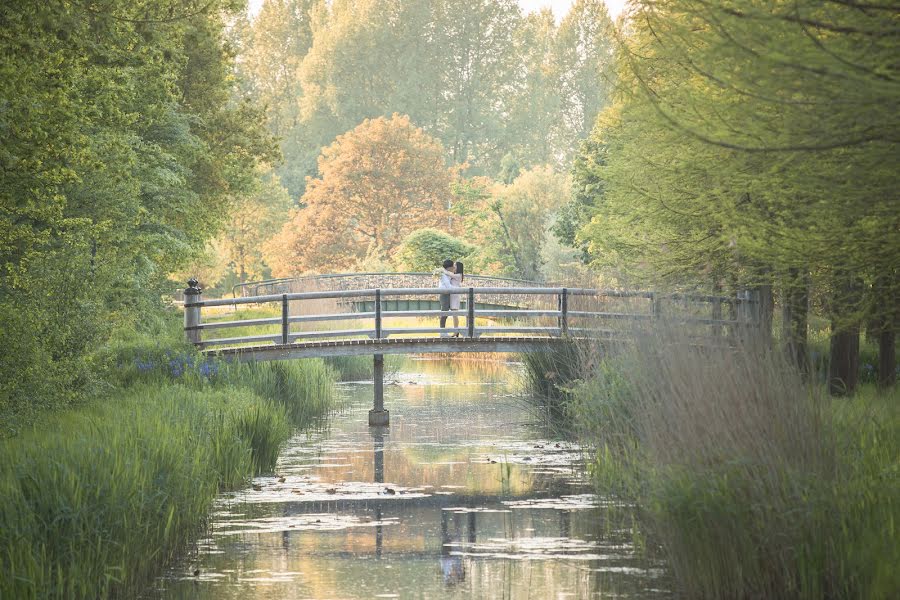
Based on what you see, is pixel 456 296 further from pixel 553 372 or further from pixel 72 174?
pixel 72 174

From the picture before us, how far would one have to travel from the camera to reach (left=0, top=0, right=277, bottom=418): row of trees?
40.4 ft

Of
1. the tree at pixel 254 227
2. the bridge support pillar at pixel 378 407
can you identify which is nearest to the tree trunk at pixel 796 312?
the bridge support pillar at pixel 378 407

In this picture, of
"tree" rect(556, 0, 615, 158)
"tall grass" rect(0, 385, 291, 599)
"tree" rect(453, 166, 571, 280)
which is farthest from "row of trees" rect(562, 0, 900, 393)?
"tree" rect(556, 0, 615, 158)

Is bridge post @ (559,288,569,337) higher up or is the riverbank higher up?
bridge post @ (559,288,569,337)

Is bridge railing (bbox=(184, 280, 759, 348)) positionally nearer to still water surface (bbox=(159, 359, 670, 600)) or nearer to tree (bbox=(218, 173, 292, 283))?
still water surface (bbox=(159, 359, 670, 600))

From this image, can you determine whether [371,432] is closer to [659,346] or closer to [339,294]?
[339,294]

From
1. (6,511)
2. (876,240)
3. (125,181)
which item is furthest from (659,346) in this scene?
(125,181)

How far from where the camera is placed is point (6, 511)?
28.0ft

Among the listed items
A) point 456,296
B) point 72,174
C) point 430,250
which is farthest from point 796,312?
point 430,250

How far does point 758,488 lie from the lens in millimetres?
7977

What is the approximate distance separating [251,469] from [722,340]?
6.39m

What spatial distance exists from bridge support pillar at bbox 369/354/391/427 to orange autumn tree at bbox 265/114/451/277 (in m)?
39.6

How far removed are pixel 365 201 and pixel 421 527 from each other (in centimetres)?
5164

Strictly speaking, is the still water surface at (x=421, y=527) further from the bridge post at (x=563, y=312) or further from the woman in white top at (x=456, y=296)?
the woman in white top at (x=456, y=296)
